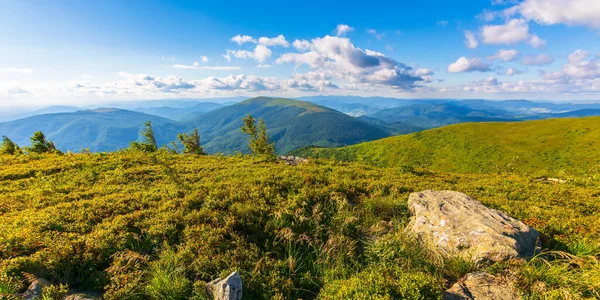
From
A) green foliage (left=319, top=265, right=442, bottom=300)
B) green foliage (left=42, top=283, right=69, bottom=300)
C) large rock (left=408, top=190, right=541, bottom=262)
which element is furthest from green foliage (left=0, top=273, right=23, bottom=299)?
large rock (left=408, top=190, right=541, bottom=262)

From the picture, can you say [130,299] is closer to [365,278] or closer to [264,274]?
[264,274]

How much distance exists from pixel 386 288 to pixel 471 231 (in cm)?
407

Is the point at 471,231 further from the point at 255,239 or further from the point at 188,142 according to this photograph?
the point at 188,142

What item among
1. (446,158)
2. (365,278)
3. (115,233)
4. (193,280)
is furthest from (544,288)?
(446,158)

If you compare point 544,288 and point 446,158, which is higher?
point 544,288

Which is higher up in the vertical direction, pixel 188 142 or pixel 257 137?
pixel 257 137

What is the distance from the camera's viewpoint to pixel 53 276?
6.00 m

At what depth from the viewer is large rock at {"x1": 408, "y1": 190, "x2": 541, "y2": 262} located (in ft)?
21.8

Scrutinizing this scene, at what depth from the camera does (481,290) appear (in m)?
5.59

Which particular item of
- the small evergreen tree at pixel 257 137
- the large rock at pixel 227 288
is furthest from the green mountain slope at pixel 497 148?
the large rock at pixel 227 288

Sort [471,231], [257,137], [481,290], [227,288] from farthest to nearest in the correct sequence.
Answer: [257,137] < [471,231] < [481,290] < [227,288]

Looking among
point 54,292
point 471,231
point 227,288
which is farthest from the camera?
point 471,231

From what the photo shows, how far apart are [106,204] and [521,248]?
1408cm

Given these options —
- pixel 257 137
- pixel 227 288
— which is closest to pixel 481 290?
pixel 227 288
